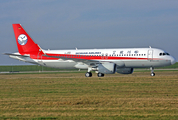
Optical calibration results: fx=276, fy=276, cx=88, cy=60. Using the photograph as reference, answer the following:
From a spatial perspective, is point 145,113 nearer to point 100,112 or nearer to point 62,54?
point 100,112

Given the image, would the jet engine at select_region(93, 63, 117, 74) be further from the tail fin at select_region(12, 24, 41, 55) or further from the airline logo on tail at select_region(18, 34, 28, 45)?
the airline logo on tail at select_region(18, 34, 28, 45)

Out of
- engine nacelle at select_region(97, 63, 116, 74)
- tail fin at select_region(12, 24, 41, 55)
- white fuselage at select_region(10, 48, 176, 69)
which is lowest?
engine nacelle at select_region(97, 63, 116, 74)

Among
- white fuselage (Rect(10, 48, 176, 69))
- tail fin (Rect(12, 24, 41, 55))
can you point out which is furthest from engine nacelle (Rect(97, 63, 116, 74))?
tail fin (Rect(12, 24, 41, 55))

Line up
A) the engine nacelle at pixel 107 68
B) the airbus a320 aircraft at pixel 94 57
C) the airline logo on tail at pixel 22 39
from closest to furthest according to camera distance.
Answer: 1. the engine nacelle at pixel 107 68
2. the airbus a320 aircraft at pixel 94 57
3. the airline logo on tail at pixel 22 39

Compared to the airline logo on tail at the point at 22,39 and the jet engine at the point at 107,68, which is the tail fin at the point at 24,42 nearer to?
the airline logo on tail at the point at 22,39

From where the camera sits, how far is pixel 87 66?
44781 millimetres

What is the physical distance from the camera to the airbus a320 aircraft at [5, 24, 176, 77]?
42406mm

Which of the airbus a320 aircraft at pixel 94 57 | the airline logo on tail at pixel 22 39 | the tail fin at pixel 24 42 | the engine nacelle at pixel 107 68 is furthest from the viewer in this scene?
the airline logo on tail at pixel 22 39

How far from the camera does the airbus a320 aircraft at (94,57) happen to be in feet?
139

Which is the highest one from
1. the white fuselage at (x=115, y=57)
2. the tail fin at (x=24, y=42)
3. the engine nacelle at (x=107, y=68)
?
the tail fin at (x=24, y=42)

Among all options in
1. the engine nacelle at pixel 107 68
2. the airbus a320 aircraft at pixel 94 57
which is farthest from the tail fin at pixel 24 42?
the engine nacelle at pixel 107 68

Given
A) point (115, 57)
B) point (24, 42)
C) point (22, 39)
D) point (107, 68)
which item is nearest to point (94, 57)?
point (115, 57)

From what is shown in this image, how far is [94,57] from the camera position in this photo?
4459 centimetres

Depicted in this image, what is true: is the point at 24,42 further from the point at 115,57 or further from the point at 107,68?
the point at 115,57
